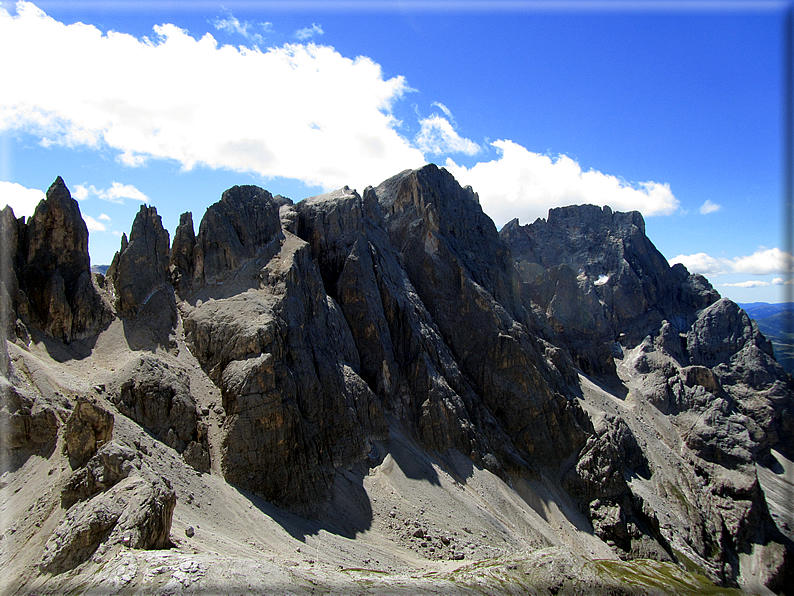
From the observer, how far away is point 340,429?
1781 inches

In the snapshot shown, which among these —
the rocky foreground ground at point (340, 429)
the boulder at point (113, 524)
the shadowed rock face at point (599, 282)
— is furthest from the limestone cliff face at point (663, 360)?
the boulder at point (113, 524)

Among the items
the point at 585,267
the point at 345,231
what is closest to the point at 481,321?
the point at 345,231

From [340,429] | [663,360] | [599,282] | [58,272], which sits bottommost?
[340,429]

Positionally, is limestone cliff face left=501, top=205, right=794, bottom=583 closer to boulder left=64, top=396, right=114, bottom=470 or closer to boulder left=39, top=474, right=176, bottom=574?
boulder left=39, top=474, right=176, bottom=574

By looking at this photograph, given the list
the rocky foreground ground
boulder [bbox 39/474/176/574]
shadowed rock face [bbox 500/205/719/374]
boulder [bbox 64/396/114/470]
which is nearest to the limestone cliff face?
shadowed rock face [bbox 500/205/719/374]

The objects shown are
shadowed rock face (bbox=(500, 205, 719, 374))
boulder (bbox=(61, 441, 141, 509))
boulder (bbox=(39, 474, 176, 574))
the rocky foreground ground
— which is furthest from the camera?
shadowed rock face (bbox=(500, 205, 719, 374))

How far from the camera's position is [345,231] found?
2506 inches

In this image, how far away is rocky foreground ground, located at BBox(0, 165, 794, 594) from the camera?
25.6 metres

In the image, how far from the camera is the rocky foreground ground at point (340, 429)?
25.6m

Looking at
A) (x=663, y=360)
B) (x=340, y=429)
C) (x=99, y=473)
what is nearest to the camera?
(x=99, y=473)

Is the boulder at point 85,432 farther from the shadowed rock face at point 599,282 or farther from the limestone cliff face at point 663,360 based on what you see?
the shadowed rock face at point 599,282

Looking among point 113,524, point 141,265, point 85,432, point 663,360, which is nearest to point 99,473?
point 85,432

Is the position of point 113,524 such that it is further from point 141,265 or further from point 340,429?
point 141,265

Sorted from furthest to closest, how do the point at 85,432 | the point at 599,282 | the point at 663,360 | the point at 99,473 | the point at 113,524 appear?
the point at 599,282
the point at 663,360
the point at 85,432
the point at 99,473
the point at 113,524
